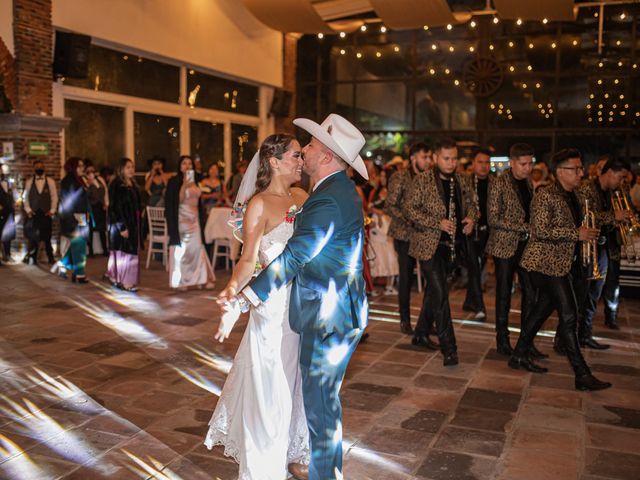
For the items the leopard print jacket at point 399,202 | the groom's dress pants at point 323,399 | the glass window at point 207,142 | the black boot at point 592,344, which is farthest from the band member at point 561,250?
the glass window at point 207,142

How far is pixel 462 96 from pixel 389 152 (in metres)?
2.28

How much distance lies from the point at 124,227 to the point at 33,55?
419cm

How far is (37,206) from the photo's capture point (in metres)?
11.2

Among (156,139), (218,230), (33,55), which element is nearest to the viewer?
(218,230)

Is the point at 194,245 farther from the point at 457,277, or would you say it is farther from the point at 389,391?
the point at 389,391

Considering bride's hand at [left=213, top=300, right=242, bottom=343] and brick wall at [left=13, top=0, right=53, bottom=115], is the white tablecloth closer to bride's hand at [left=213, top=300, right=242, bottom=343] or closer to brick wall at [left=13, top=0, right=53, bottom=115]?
brick wall at [left=13, top=0, right=53, bottom=115]

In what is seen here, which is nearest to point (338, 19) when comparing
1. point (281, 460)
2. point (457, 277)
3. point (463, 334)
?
point (457, 277)

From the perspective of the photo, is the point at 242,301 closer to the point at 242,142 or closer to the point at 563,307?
the point at 563,307

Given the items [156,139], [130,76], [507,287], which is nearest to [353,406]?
[507,287]

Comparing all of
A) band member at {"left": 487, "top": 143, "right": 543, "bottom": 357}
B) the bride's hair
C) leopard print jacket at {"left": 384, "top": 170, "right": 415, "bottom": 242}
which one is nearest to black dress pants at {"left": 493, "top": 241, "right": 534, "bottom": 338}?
band member at {"left": 487, "top": 143, "right": 543, "bottom": 357}

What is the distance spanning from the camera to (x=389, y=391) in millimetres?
5145

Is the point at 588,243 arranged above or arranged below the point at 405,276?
above

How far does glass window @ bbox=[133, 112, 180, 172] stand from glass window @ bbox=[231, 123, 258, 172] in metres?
2.19

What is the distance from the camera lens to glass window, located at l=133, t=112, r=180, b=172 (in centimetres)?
1412
